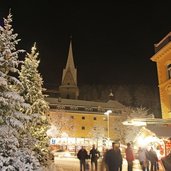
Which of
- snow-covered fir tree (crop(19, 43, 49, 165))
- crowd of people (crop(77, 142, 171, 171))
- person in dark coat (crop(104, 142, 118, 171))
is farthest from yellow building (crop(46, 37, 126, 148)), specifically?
person in dark coat (crop(104, 142, 118, 171))

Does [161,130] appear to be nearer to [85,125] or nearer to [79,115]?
[85,125]

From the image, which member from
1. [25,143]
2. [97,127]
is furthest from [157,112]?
[25,143]

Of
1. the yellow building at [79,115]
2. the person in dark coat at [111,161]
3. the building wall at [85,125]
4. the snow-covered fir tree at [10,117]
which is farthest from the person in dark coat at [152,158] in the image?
the building wall at [85,125]

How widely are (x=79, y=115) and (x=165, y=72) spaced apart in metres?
64.9

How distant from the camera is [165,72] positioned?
86.4ft

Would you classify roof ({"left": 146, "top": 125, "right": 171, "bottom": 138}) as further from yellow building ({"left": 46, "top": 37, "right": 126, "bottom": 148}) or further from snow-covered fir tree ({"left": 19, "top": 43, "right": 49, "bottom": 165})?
yellow building ({"left": 46, "top": 37, "right": 126, "bottom": 148})

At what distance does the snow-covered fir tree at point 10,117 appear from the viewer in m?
12.6

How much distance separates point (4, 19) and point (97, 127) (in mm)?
72481

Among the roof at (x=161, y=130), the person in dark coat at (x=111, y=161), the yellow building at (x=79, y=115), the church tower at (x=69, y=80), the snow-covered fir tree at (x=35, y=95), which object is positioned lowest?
the person in dark coat at (x=111, y=161)

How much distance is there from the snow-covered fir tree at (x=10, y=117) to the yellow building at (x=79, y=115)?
183ft

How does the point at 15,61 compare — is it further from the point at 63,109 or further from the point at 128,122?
the point at 63,109

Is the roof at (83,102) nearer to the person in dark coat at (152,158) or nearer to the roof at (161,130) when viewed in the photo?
the roof at (161,130)

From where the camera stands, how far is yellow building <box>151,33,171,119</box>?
25.1 metres

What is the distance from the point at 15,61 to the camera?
13922 millimetres
